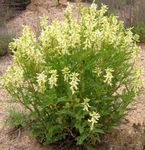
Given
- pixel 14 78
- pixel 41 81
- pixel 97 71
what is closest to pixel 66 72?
pixel 41 81

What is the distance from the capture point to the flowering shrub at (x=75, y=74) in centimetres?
404

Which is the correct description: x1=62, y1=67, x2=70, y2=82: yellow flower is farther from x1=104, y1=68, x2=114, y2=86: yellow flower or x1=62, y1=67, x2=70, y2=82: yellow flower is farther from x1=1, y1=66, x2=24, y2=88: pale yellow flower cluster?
x1=1, y1=66, x2=24, y2=88: pale yellow flower cluster

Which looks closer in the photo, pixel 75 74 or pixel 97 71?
pixel 75 74

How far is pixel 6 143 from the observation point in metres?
4.93

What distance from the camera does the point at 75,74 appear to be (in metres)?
3.86

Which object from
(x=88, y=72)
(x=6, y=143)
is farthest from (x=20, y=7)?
(x=88, y=72)

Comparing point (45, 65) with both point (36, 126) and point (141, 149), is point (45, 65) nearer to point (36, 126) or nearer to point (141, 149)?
point (36, 126)

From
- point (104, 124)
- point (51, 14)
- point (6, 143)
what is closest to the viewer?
point (104, 124)

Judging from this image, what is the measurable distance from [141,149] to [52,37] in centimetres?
143

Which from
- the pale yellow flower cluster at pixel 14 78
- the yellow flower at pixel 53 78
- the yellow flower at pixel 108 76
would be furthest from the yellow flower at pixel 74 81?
the pale yellow flower cluster at pixel 14 78

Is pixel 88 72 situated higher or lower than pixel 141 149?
higher

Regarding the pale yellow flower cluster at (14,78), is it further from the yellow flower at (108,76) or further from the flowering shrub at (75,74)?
the yellow flower at (108,76)

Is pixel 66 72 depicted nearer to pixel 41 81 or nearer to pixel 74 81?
pixel 74 81

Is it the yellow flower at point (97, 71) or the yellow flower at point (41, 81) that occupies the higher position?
the yellow flower at point (97, 71)
